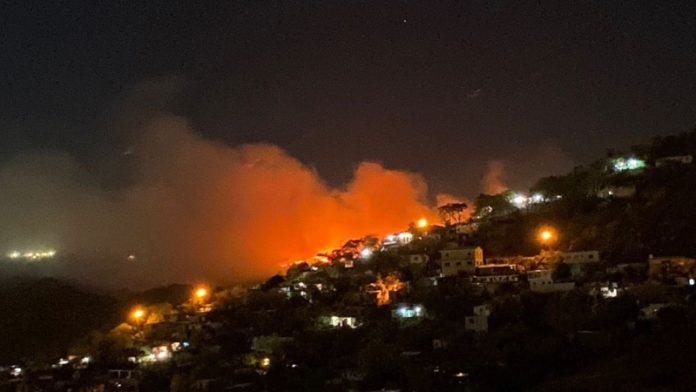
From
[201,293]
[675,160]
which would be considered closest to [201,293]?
[201,293]

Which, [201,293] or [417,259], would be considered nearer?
[417,259]

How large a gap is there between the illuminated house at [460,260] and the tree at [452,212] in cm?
855

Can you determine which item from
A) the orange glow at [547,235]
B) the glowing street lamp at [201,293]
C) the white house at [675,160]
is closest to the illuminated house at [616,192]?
the white house at [675,160]

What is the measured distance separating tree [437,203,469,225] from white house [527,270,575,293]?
11.9m

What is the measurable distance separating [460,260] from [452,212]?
934cm

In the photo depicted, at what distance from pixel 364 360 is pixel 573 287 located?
6168mm

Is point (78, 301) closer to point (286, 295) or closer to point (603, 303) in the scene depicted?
point (286, 295)

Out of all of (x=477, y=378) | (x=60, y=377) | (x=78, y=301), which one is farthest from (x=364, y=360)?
(x=78, y=301)

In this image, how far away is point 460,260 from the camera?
25250 mm

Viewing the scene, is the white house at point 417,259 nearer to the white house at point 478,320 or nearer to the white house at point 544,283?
the white house at point 544,283

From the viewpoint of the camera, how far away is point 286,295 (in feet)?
92.5

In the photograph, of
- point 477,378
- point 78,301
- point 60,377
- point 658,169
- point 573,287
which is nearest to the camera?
point 477,378

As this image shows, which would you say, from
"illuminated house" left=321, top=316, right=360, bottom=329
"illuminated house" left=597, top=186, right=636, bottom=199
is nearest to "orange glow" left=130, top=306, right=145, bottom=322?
"illuminated house" left=321, top=316, right=360, bottom=329

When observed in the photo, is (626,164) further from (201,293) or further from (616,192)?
(201,293)
